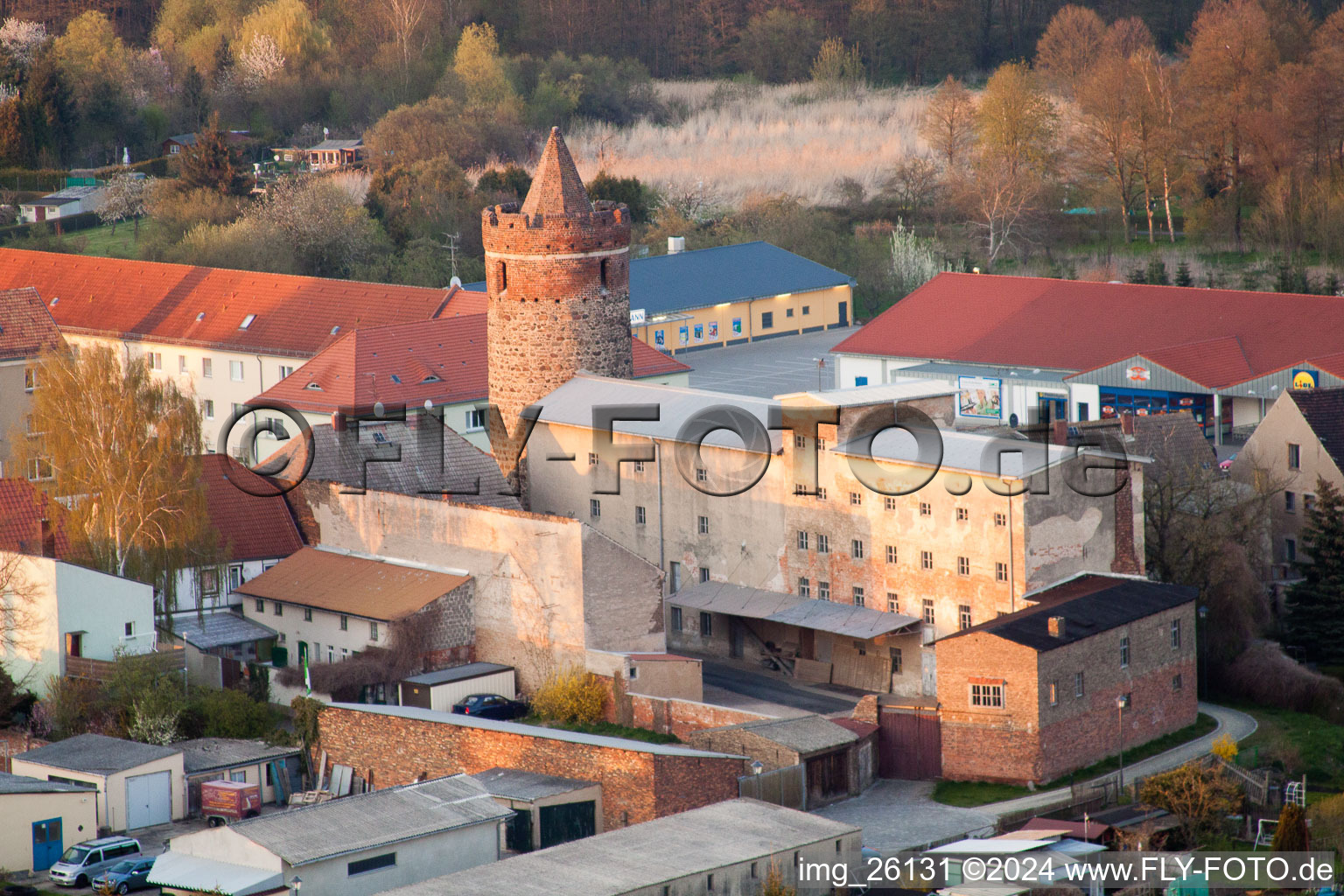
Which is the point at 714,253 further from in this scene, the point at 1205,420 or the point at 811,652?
the point at 811,652

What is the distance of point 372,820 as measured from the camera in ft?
110

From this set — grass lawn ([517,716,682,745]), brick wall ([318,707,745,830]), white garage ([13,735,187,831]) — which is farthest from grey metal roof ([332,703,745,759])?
white garage ([13,735,187,831])

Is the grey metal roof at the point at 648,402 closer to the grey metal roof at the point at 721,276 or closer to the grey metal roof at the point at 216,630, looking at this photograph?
the grey metal roof at the point at 216,630

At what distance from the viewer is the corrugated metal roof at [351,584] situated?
4281cm

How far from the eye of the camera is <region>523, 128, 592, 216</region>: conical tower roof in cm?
4978

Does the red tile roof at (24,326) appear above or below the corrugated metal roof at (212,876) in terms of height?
above

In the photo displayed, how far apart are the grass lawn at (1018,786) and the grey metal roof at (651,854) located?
4059 mm

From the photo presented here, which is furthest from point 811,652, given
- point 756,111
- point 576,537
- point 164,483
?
point 756,111

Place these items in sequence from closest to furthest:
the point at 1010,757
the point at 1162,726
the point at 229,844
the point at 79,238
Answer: the point at 229,844, the point at 1010,757, the point at 1162,726, the point at 79,238

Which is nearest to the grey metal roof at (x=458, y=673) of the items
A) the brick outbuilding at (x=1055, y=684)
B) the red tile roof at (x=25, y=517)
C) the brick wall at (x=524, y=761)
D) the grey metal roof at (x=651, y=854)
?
the brick wall at (x=524, y=761)

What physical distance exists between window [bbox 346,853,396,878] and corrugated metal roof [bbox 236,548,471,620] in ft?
32.7

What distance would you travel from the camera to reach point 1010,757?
121 ft

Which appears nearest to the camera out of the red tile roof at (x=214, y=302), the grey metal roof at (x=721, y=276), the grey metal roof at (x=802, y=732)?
the grey metal roof at (x=802, y=732)

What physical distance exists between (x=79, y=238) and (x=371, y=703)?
63.3m
